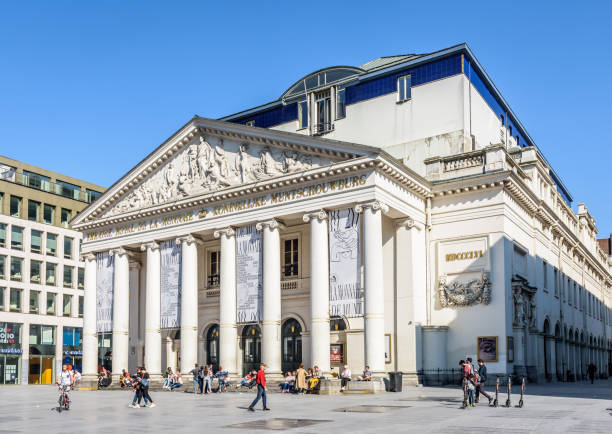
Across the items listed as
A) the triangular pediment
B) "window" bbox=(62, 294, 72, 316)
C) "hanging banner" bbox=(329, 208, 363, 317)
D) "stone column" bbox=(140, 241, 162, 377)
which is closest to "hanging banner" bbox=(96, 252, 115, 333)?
the triangular pediment

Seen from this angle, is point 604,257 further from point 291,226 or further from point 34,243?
point 34,243

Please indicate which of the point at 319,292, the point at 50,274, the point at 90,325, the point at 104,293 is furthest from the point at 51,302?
the point at 319,292

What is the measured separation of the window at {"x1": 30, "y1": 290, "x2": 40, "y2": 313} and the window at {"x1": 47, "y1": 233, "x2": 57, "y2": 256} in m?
3.84

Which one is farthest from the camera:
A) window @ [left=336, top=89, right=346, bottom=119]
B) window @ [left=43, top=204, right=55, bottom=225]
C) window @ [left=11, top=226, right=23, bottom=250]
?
window @ [left=43, top=204, right=55, bottom=225]

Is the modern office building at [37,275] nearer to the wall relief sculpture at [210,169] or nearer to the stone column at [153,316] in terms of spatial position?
the wall relief sculpture at [210,169]

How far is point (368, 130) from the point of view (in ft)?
A: 139

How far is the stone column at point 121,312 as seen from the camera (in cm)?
4212

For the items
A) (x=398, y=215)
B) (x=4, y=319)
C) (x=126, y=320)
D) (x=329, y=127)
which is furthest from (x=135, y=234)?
(x=4, y=319)

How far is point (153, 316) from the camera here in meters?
41.0

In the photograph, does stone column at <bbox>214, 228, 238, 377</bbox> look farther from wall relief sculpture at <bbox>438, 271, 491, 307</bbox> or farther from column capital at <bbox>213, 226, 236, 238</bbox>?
wall relief sculpture at <bbox>438, 271, 491, 307</bbox>

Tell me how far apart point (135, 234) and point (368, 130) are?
15.1m

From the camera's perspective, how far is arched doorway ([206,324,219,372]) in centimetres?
4256

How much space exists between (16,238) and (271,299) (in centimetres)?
3383

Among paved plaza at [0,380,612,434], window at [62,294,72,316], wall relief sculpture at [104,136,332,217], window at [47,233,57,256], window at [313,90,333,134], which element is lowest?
paved plaza at [0,380,612,434]
